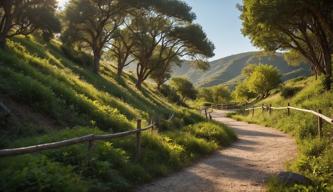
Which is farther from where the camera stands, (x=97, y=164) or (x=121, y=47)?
(x=121, y=47)

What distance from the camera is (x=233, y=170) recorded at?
40.7 feet

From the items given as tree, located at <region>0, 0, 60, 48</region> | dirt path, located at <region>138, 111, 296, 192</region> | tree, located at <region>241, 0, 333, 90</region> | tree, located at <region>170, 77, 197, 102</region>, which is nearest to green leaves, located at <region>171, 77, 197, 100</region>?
tree, located at <region>170, 77, 197, 102</region>

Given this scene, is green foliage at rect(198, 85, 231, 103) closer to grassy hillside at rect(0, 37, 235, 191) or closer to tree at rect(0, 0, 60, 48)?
tree at rect(0, 0, 60, 48)

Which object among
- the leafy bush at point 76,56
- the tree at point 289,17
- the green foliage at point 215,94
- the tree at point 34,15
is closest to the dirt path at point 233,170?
the tree at point 289,17

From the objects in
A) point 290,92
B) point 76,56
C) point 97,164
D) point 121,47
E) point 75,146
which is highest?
point 121,47

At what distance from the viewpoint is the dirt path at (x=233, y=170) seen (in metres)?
10.2

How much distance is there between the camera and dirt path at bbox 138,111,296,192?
10.2m

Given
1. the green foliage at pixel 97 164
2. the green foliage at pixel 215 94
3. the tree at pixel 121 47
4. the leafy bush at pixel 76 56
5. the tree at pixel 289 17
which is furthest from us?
the green foliage at pixel 215 94

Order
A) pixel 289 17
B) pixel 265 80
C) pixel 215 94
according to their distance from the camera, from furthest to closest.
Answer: pixel 215 94 → pixel 265 80 → pixel 289 17

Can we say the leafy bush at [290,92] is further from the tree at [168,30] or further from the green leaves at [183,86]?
the green leaves at [183,86]

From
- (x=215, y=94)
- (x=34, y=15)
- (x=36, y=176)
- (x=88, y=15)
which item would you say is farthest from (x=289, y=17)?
(x=215, y=94)

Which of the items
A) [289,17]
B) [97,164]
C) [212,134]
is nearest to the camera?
[97,164]

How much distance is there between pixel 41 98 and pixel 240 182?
350 inches

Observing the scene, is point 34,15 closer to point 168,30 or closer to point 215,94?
point 168,30
